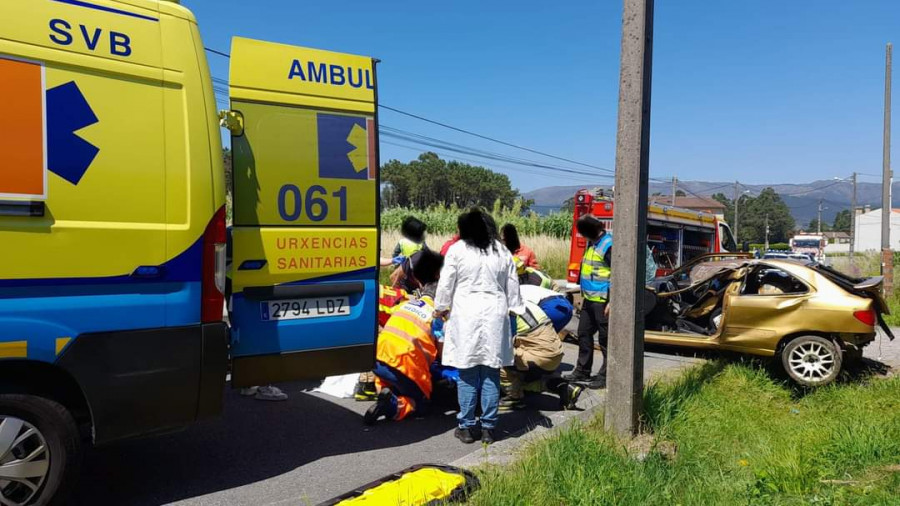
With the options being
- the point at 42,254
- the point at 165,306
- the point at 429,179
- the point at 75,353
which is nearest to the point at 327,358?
the point at 165,306

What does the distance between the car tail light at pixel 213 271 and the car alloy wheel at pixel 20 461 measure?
947 mm

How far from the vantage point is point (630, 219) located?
437 centimetres

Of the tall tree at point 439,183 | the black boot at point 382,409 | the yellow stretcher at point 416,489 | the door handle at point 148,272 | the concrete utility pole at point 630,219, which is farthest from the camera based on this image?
the tall tree at point 439,183

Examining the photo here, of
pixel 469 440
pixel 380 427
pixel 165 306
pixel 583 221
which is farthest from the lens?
pixel 583 221

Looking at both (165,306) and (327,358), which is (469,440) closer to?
(327,358)

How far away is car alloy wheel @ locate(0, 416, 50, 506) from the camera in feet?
10.1

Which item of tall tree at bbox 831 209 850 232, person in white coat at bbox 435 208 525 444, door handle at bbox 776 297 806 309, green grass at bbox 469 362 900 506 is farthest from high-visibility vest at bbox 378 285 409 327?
tall tree at bbox 831 209 850 232

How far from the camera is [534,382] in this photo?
5844mm

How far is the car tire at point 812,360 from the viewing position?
673cm

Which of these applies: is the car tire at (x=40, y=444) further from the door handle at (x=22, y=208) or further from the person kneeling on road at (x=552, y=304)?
the person kneeling on road at (x=552, y=304)

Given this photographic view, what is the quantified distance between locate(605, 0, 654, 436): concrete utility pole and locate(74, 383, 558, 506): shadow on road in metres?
1.11

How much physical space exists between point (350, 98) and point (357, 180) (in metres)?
0.53

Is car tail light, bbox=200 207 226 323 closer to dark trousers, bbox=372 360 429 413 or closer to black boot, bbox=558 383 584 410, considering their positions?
dark trousers, bbox=372 360 429 413

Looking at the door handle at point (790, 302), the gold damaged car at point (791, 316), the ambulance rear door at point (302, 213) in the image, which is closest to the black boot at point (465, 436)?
the ambulance rear door at point (302, 213)
